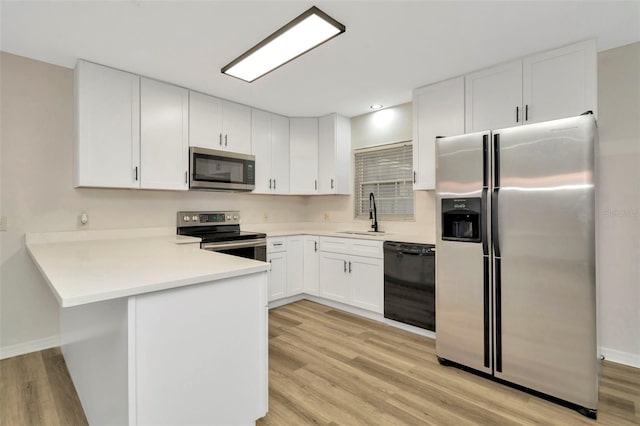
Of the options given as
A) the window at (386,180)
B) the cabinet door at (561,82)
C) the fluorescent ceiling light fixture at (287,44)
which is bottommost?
the window at (386,180)

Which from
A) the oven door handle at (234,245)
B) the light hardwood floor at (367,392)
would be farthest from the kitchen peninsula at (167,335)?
the oven door handle at (234,245)

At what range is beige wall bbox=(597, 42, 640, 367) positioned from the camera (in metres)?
2.47

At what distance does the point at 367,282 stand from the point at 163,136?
8.45ft

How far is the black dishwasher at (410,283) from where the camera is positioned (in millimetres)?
2896

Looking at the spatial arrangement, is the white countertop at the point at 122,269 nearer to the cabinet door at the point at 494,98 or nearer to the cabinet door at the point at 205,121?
the cabinet door at the point at 205,121

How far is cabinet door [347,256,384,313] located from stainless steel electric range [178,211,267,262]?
1.05 meters

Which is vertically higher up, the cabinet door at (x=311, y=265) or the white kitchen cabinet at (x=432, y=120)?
the white kitchen cabinet at (x=432, y=120)

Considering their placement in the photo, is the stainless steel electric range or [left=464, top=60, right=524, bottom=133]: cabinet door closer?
[left=464, top=60, right=524, bottom=133]: cabinet door

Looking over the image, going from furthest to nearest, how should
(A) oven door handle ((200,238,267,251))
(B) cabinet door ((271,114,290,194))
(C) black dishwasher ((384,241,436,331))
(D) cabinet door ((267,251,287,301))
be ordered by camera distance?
(B) cabinet door ((271,114,290,194)), (D) cabinet door ((267,251,287,301)), (A) oven door handle ((200,238,267,251)), (C) black dishwasher ((384,241,436,331))

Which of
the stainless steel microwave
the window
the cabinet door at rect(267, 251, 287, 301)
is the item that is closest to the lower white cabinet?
the cabinet door at rect(267, 251, 287, 301)

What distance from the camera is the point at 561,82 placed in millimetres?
2395

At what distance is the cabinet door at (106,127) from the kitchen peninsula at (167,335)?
3.49 feet

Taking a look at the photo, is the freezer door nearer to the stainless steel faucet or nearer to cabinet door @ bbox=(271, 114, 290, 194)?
the stainless steel faucet

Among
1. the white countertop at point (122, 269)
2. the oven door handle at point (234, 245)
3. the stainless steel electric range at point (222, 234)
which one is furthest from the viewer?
the stainless steel electric range at point (222, 234)
